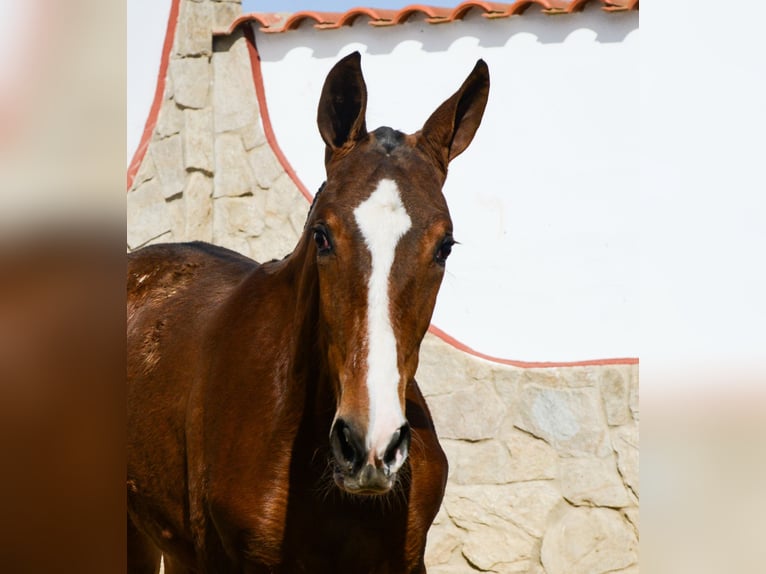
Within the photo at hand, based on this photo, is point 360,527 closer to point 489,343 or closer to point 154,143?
point 489,343

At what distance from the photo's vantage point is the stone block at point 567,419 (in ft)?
13.4

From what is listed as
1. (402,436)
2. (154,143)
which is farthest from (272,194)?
(402,436)

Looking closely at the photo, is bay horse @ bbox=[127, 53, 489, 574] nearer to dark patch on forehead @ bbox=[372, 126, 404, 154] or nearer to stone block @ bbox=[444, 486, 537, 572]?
dark patch on forehead @ bbox=[372, 126, 404, 154]

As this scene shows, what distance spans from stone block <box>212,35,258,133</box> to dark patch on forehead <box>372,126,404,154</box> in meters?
2.32

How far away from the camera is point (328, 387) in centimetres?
235

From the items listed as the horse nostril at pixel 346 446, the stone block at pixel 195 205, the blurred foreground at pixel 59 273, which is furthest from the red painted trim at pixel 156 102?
the blurred foreground at pixel 59 273

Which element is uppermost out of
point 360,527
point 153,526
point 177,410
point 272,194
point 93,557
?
point 272,194

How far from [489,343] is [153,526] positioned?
1.72m

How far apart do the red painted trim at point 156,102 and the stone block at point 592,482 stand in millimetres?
2305

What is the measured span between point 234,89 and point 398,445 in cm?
303

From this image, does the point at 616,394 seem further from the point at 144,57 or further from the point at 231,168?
the point at 144,57

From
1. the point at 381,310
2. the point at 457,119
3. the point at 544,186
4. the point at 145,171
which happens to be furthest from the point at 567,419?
the point at 381,310

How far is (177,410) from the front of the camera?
9.16ft

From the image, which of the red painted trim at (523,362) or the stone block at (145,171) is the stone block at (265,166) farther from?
the red painted trim at (523,362)
